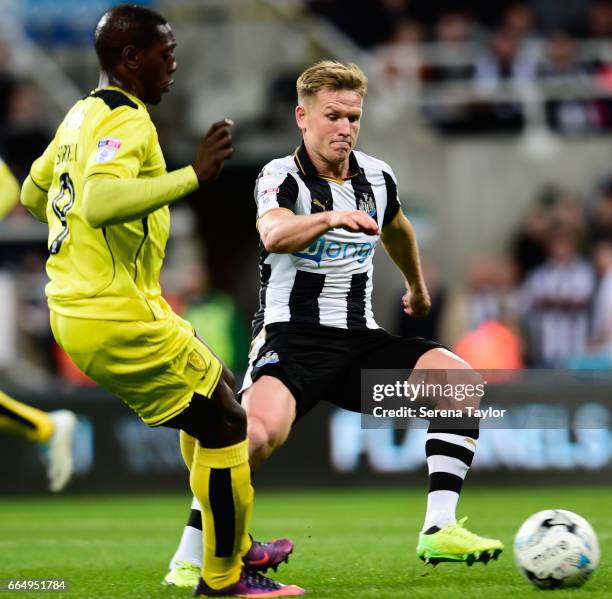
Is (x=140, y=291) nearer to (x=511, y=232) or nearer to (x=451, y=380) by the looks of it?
(x=451, y=380)

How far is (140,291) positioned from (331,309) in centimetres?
128

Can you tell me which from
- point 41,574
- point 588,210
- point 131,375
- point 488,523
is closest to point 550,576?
point 131,375

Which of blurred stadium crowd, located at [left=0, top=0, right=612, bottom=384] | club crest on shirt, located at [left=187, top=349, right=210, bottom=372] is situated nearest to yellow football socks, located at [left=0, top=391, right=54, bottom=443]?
club crest on shirt, located at [left=187, top=349, right=210, bottom=372]

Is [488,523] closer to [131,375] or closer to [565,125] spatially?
[131,375]

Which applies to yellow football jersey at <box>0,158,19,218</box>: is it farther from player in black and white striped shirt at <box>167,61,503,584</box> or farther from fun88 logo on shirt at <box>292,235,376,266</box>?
fun88 logo on shirt at <box>292,235,376,266</box>

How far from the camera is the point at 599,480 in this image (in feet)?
39.1

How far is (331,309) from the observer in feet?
21.5

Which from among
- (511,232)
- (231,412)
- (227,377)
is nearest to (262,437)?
(227,377)

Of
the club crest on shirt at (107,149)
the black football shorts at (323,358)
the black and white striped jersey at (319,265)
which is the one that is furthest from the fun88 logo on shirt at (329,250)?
the club crest on shirt at (107,149)

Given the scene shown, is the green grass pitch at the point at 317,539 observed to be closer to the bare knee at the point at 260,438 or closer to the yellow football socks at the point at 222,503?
the yellow football socks at the point at 222,503

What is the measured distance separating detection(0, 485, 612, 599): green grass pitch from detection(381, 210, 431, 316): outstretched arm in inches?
51.7

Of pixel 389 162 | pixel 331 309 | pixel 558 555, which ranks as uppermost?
pixel 389 162

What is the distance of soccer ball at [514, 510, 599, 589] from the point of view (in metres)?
5.83

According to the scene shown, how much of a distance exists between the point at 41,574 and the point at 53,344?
804cm
